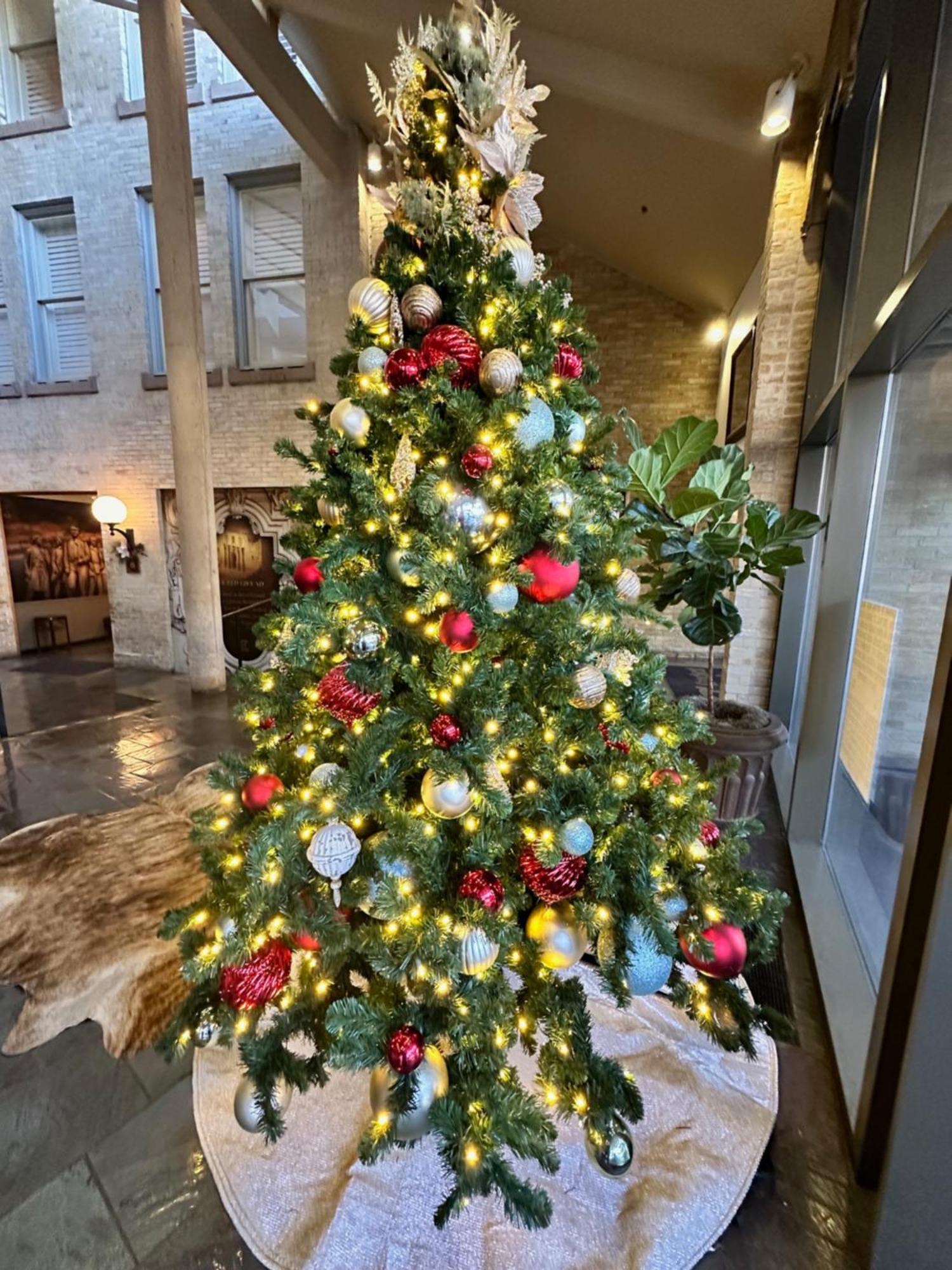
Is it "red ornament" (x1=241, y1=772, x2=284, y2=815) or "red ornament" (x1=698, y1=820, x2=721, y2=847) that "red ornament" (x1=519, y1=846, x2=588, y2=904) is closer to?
"red ornament" (x1=698, y1=820, x2=721, y2=847)

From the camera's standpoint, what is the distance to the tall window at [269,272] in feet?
17.6

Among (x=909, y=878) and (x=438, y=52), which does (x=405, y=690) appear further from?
(x=438, y=52)

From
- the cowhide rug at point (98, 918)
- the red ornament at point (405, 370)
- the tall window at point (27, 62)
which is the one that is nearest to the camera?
the red ornament at point (405, 370)

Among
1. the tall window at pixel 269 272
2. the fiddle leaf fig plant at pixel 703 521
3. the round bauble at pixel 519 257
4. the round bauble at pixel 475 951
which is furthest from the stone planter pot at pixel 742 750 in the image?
the tall window at pixel 269 272

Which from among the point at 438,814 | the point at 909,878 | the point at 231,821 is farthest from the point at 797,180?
the point at 231,821

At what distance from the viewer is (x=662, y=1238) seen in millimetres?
1142

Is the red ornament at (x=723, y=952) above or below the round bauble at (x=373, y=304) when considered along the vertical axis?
below

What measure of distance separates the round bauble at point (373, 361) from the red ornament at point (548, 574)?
21.7 inches

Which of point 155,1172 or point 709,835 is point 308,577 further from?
point 155,1172

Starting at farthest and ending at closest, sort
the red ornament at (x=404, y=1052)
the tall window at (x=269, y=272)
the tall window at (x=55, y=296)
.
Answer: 1. the tall window at (x=55, y=296)
2. the tall window at (x=269, y=272)
3. the red ornament at (x=404, y=1052)

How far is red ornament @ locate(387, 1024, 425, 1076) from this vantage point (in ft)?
3.26

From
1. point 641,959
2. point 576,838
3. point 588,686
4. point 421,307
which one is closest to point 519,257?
point 421,307

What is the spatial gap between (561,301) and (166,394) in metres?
5.77

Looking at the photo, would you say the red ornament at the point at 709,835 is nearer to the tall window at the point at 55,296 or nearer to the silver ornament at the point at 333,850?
the silver ornament at the point at 333,850
